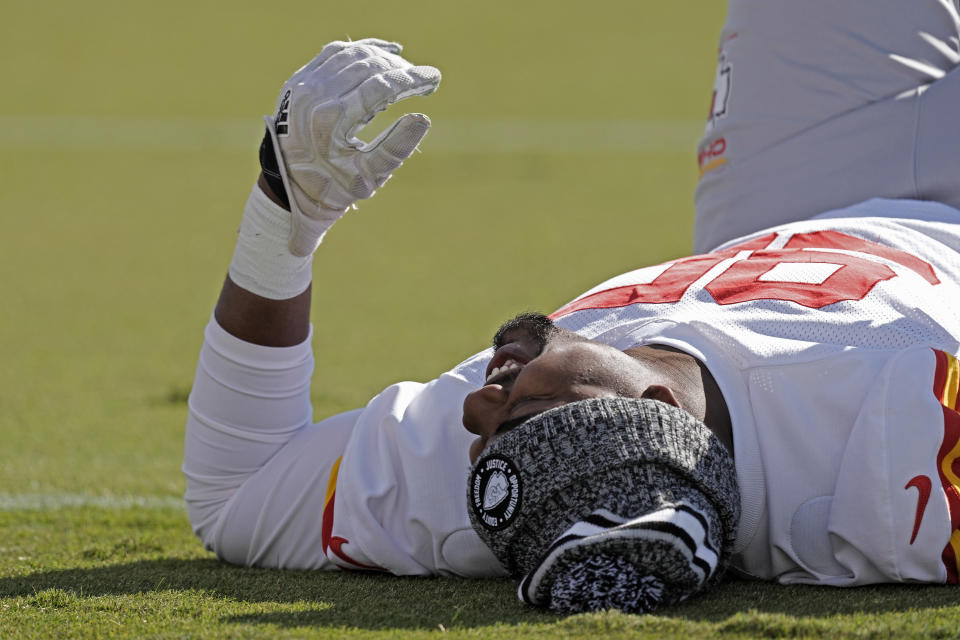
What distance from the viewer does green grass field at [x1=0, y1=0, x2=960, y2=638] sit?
5.35ft

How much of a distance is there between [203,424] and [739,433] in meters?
0.87

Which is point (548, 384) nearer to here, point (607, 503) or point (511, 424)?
point (511, 424)

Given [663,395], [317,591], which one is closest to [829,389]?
[663,395]

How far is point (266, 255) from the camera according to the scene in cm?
198

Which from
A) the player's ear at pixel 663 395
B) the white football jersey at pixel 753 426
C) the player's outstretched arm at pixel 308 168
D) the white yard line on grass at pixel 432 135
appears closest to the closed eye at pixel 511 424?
the player's ear at pixel 663 395

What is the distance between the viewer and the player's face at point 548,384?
1.55 meters

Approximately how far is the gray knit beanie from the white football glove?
577mm

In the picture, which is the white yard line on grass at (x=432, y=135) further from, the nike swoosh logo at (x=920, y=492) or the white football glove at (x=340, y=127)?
the nike swoosh logo at (x=920, y=492)

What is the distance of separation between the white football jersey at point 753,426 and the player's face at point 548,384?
217 mm

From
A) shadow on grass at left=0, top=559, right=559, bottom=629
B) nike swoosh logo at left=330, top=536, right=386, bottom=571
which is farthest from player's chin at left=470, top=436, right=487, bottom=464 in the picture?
nike swoosh logo at left=330, top=536, right=386, bottom=571

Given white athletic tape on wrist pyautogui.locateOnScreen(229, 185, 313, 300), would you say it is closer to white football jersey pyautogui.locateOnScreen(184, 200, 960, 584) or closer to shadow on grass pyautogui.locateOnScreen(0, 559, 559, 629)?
white football jersey pyautogui.locateOnScreen(184, 200, 960, 584)

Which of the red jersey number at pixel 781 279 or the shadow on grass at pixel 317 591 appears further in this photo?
the red jersey number at pixel 781 279

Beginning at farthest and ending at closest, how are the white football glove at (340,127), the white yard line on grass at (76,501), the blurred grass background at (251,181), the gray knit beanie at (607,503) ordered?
the blurred grass background at (251,181) < the white yard line on grass at (76,501) < the white football glove at (340,127) < the gray knit beanie at (607,503)

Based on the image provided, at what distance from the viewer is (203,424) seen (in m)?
2.02
